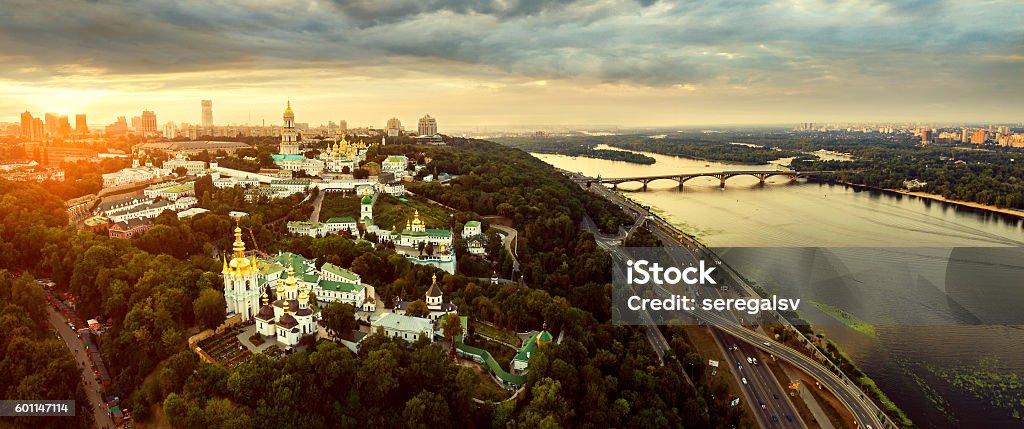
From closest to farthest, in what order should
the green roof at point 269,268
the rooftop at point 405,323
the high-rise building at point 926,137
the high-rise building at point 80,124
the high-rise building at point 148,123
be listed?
the rooftop at point 405,323 < the green roof at point 269,268 < the high-rise building at point 80,124 < the high-rise building at point 148,123 < the high-rise building at point 926,137

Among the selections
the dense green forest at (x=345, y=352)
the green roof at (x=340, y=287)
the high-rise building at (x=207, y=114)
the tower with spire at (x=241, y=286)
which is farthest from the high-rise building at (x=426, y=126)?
the tower with spire at (x=241, y=286)

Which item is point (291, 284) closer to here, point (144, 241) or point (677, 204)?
point (144, 241)

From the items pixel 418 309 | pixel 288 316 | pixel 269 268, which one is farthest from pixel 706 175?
pixel 288 316

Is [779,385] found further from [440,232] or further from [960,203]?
[960,203]

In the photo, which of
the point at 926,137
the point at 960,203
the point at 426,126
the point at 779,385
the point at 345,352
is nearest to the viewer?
the point at 345,352

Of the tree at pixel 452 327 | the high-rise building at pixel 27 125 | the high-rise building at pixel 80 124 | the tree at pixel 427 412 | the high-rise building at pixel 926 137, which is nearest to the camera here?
the tree at pixel 427 412

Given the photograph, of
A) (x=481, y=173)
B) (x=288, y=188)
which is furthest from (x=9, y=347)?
(x=481, y=173)

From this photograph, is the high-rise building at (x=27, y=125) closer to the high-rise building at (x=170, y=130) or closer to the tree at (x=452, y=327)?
the high-rise building at (x=170, y=130)
